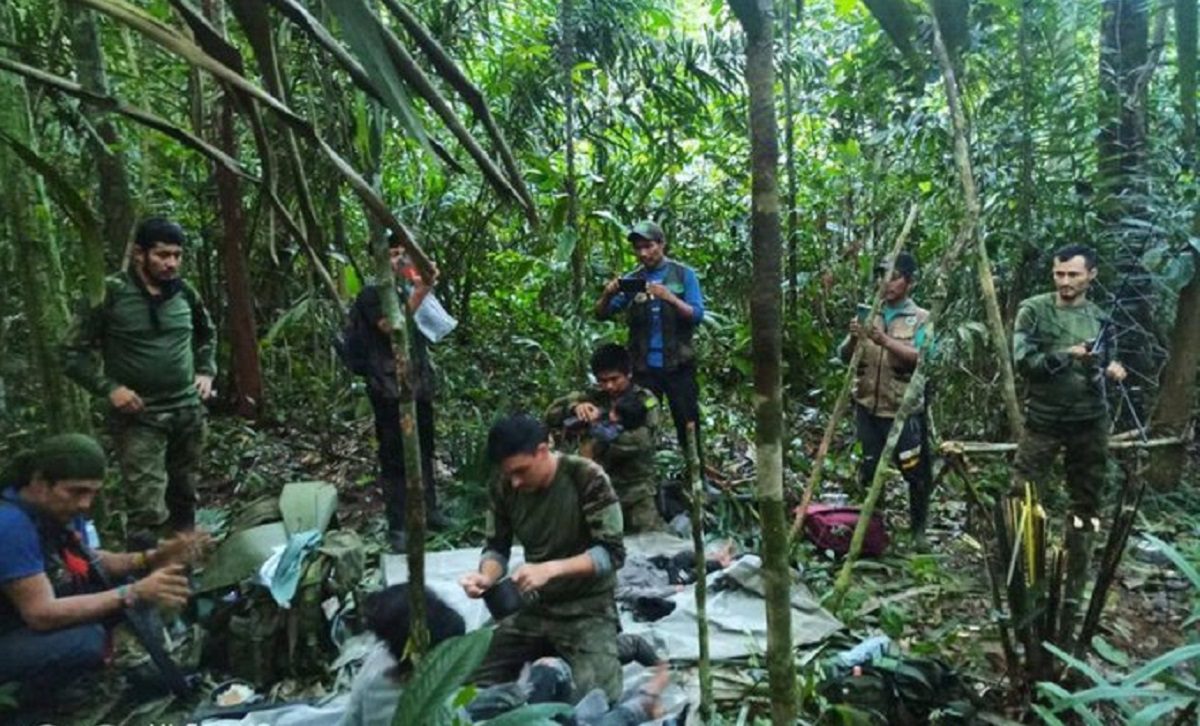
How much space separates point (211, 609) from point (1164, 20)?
6505 mm

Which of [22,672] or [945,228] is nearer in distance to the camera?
[22,672]

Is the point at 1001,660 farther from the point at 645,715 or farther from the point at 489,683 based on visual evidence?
the point at 489,683

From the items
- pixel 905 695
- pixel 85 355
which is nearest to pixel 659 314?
pixel 905 695

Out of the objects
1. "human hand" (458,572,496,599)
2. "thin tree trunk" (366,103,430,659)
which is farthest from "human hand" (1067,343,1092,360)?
"thin tree trunk" (366,103,430,659)

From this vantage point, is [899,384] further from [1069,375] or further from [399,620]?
[399,620]

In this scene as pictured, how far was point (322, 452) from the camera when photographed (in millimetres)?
6188

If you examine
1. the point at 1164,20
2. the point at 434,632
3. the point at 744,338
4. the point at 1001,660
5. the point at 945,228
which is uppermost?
the point at 1164,20

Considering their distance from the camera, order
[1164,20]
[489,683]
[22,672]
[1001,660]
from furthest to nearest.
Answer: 1. [1164,20]
2. [1001,660]
3. [489,683]
4. [22,672]

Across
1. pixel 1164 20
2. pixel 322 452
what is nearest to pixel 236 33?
pixel 322 452

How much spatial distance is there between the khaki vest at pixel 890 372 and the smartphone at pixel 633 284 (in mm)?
1225

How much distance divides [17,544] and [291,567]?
37.4 inches

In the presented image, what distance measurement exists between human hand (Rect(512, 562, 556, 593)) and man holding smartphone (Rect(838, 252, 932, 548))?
2.37 meters

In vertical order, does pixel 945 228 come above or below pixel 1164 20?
below

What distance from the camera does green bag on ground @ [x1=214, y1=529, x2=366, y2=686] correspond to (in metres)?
3.40
